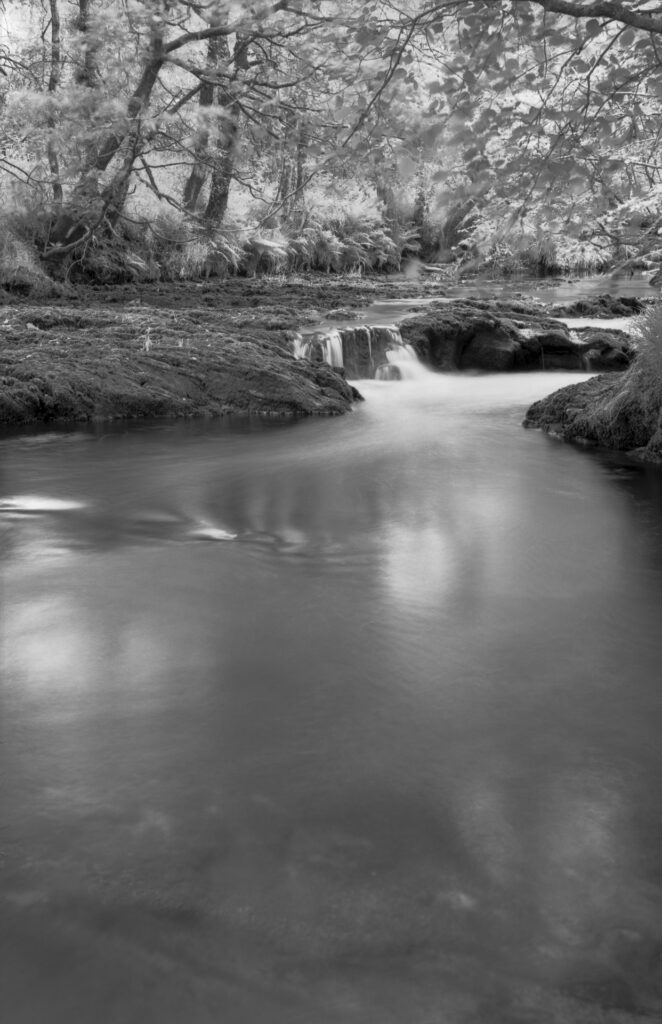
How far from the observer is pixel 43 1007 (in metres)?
1.82

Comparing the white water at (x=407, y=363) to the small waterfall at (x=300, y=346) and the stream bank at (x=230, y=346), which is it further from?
the small waterfall at (x=300, y=346)

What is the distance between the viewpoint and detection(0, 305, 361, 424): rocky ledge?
859 centimetres

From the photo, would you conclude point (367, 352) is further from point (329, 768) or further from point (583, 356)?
point (329, 768)

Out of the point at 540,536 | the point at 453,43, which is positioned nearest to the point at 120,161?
the point at 453,43

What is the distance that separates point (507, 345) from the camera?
1266cm

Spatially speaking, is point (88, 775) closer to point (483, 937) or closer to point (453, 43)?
point (483, 937)

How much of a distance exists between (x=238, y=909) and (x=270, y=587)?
8.01 ft

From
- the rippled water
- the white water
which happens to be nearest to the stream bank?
the white water

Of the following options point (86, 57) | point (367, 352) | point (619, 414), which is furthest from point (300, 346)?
point (86, 57)

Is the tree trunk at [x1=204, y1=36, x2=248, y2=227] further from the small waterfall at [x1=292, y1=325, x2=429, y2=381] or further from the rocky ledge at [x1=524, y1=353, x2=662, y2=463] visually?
the rocky ledge at [x1=524, y1=353, x2=662, y2=463]

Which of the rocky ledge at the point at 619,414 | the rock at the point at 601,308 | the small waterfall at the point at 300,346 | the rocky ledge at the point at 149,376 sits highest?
the rock at the point at 601,308

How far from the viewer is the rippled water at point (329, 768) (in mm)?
1912

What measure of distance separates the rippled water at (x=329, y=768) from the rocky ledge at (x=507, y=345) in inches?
278

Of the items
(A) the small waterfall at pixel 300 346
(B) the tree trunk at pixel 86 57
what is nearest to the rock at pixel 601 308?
(A) the small waterfall at pixel 300 346
